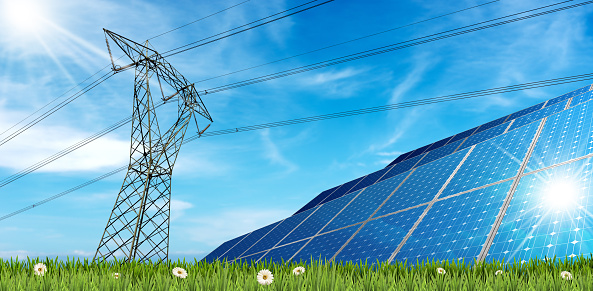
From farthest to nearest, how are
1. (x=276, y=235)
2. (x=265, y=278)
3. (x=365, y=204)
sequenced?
(x=276, y=235) → (x=365, y=204) → (x=265, y=278)

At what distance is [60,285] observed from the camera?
5.27m

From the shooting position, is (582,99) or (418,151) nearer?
(582,99)

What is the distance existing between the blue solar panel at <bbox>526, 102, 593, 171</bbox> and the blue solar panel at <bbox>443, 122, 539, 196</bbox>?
48cm

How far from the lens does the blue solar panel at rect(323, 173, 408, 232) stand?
17.0 meters

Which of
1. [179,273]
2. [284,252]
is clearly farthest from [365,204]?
[179,273]

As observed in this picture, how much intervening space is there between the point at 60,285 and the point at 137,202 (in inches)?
754

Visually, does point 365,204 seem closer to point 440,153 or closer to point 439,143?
point 440,153

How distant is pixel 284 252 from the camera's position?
17.1 meters

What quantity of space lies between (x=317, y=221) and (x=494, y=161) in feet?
28.8

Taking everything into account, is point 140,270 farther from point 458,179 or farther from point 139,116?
point 139,116

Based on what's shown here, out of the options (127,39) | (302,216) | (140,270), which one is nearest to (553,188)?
(140,270)

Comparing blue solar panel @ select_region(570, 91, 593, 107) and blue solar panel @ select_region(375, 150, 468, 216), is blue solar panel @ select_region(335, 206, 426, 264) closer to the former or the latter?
blue solar panel @ select_region(375, 150, 468, 216)

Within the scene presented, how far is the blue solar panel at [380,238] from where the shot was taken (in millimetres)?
12242

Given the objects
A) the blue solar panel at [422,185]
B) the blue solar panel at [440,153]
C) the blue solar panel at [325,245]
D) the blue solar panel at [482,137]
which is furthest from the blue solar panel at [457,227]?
the blue solar panel at [440,153]
